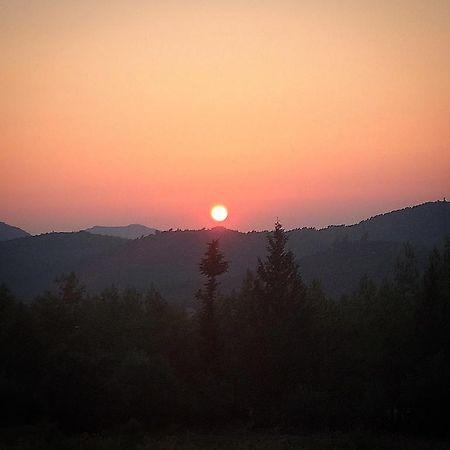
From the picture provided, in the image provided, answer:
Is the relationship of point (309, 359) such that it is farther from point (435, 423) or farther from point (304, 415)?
point (435, 423)

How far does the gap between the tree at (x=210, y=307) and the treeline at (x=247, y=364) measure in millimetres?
97

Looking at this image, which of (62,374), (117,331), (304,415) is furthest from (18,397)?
(304,415)

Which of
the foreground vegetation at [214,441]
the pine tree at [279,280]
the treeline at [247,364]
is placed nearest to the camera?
the foreground vegetation at [214,441]

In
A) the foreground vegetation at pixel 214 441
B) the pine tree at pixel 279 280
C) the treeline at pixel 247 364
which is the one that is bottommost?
the foreground vegetation at pixel 214 441

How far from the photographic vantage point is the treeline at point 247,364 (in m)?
41.8

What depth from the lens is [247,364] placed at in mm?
49438

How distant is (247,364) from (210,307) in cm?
631

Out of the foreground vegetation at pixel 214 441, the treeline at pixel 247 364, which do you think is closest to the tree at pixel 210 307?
the treeline at pixel 247 364

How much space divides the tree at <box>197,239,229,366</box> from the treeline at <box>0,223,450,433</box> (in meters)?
0.10

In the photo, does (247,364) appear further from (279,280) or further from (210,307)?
(279,280)

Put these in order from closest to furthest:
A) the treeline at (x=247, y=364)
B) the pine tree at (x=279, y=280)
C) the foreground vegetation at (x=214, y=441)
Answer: the foreground vegetation at (x=214, y=441), the treeline at (x=247, y=364), the pine tree at (x=279, y=280)

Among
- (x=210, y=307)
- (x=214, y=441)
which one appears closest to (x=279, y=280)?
(x=210, y=307)

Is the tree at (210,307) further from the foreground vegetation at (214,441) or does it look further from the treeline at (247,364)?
the foreground vegetation at (214,441)

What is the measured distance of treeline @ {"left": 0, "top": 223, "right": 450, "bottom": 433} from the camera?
41.8 m
